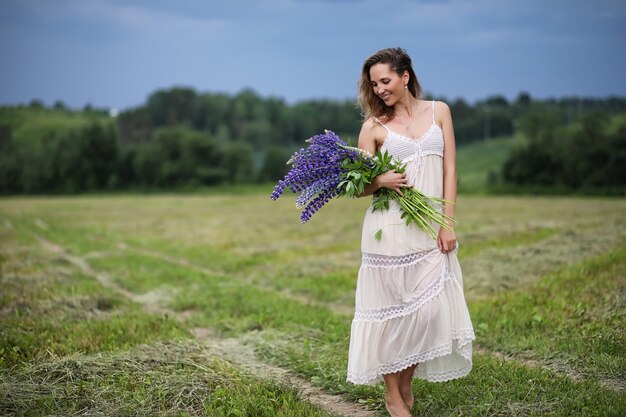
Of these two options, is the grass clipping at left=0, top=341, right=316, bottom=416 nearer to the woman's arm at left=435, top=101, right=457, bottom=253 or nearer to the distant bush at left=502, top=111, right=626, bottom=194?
the woman's arm at left=435, top=101, right=457, bottom=253

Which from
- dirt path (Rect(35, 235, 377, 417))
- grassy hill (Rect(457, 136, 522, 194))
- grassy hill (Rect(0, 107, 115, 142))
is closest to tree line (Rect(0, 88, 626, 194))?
grassy hill (Rect(0, 107, 115, 142))

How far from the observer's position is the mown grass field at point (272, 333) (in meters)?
5.19

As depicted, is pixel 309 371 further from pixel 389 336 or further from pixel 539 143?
pixel 539 143

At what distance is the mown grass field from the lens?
5188 millimetres

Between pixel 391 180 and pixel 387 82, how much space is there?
76 centimetres

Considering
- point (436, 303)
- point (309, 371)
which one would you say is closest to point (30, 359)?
point (309, 371)

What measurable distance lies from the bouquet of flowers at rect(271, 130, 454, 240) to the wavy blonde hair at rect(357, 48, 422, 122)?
36 centimetres

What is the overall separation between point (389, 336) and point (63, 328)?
482 centimetres

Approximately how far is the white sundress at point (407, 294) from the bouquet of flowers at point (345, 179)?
8 centimetres

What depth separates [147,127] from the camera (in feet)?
395

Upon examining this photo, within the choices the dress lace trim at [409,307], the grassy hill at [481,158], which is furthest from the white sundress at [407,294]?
→ the grassy hill at [481,158]

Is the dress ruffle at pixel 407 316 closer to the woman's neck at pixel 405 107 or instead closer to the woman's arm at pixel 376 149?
the woman's arm at pixel 376 149

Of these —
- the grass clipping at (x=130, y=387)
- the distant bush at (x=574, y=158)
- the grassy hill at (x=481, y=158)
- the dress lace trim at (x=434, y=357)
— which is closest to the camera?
the dress lace trim at (x=434, y=357)

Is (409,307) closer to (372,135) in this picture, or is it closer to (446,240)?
(446,240)
